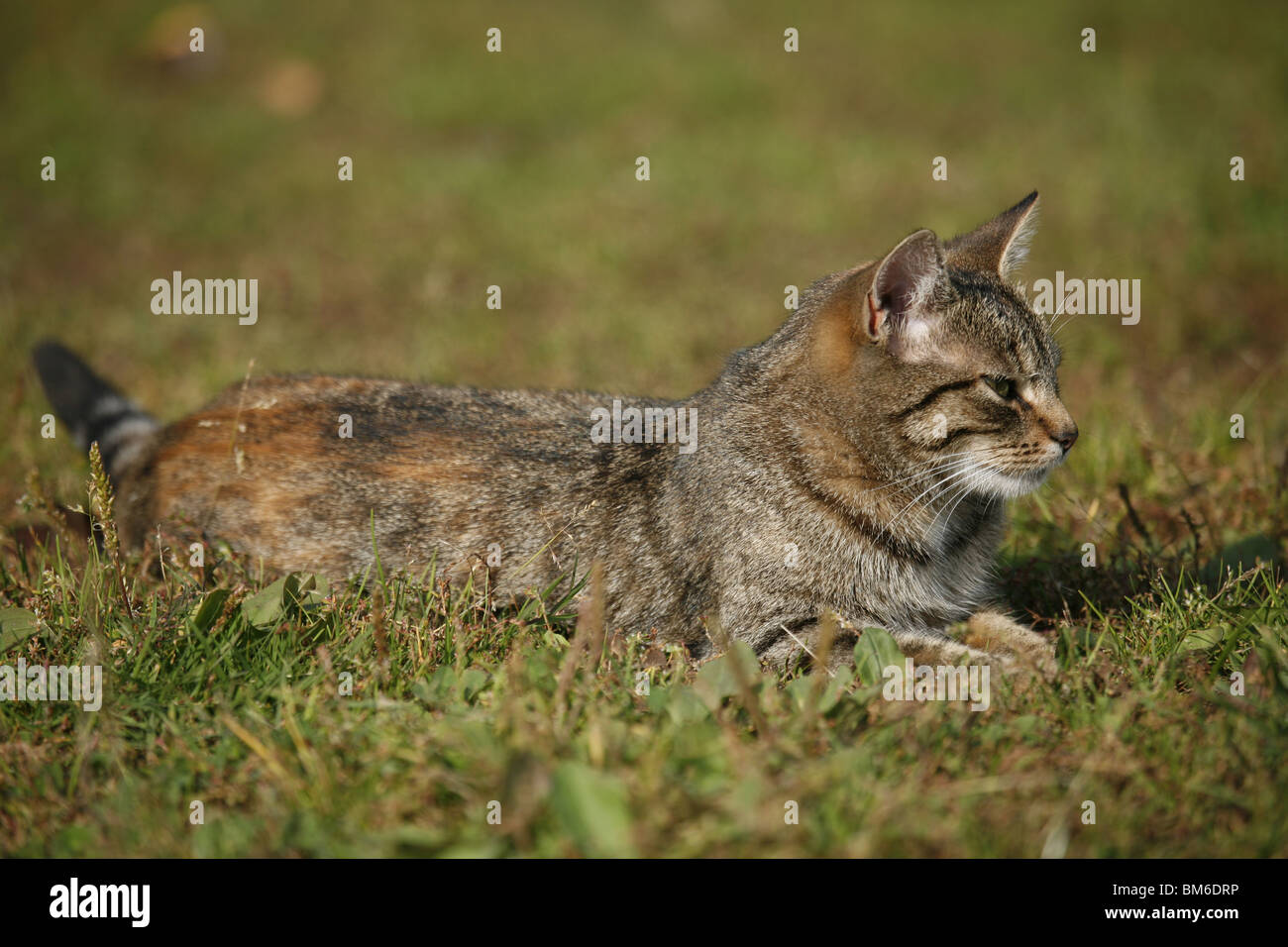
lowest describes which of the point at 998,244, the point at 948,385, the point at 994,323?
the point at 948,385

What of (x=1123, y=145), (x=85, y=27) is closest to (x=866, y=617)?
(x=1123, y=145)

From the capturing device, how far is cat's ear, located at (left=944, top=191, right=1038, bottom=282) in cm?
378

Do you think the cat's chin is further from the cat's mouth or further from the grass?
the grass

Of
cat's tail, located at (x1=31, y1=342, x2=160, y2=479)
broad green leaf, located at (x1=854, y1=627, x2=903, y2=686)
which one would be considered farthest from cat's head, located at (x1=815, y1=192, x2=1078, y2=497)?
cat's tail, located at (x1=31, y1=342, x2=160, y2=479)

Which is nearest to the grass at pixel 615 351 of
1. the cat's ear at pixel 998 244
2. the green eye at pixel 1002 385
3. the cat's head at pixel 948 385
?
the cat's head at pixel 948 385

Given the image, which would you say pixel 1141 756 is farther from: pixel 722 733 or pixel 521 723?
pixel 521 723

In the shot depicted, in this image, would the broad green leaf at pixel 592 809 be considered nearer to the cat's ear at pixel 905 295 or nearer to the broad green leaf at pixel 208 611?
the broad green leaf at pixel 208 611

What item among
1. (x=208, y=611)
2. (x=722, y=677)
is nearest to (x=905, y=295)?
(x=722, y=677)

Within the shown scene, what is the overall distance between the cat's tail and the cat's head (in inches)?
116

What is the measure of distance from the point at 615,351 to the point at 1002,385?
11.6 ft

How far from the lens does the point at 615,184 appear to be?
9.07 m

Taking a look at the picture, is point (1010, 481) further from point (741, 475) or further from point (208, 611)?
point (208, 611)

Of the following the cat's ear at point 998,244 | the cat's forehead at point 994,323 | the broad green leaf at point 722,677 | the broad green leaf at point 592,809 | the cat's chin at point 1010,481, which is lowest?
the broad green leaf at point 592,809

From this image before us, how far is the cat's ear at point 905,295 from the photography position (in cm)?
326
